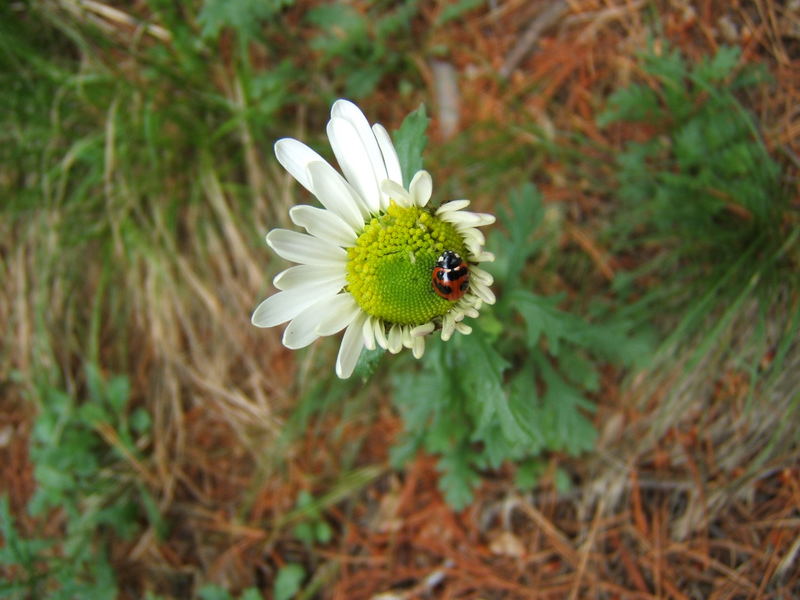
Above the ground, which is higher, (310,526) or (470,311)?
(470,311)

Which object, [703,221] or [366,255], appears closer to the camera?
[366,255]

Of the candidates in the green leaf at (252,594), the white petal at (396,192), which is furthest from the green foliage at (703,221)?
the green leaf at (252,594)

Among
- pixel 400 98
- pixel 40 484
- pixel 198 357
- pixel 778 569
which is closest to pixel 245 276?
pixel 198 357

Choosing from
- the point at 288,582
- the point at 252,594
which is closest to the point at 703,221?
the point at 288,582

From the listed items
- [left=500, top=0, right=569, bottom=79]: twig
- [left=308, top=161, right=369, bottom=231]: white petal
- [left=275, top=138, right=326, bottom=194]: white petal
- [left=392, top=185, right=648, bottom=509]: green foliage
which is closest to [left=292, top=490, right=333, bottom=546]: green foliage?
[left=392, top=185, right=648, bottom=509]: green foliage

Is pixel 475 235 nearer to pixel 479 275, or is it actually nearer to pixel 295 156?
pixel 479 275

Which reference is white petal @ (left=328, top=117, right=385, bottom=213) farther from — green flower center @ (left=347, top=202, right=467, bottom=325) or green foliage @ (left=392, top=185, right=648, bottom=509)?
green foliage @ (left=392, top=185, right=648, bottom=509)
